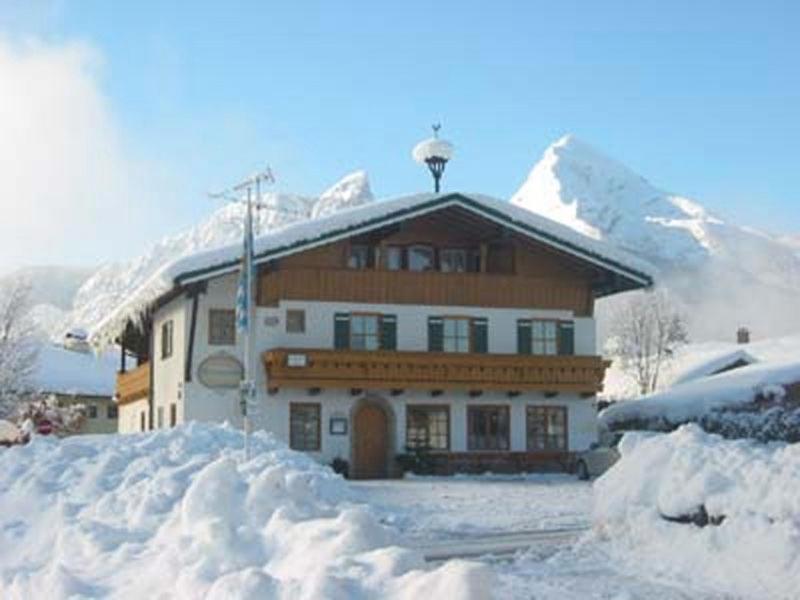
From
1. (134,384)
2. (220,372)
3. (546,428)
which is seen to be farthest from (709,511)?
(134,384)

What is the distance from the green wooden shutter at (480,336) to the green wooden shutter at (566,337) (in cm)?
230

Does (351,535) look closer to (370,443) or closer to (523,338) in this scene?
(370,443)

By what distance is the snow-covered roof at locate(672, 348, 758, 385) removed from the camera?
54438mm

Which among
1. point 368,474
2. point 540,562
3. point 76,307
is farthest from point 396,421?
point 76,307

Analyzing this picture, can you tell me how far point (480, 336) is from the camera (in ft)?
112

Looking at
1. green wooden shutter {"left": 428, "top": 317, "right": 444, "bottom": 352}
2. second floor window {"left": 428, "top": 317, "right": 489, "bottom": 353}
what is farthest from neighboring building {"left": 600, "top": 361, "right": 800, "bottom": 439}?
green wooden shutter {"left": 428, "top": 317, "right": 444, "bottom": 352}

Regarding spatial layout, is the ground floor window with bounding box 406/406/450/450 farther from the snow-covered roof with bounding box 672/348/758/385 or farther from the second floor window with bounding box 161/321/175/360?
the snow-covered roof with bounding box 672/348/758/385

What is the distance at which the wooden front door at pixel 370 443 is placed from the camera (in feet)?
108

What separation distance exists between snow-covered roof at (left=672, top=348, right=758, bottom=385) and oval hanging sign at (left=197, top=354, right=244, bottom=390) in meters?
27.6

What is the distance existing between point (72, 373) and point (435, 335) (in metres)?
45.5

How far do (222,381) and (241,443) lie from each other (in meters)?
10.5

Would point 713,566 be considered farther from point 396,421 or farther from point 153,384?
point 153,384

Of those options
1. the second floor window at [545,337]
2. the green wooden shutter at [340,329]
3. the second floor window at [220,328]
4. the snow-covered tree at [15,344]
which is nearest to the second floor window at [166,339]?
the second floor window at [220,328]

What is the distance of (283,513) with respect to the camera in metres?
10.1
